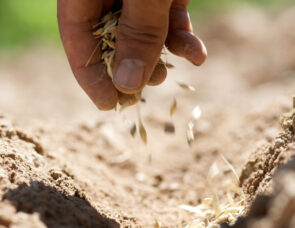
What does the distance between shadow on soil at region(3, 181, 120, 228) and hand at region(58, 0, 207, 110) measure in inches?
17.5

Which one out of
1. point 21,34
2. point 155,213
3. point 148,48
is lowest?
point 155,213

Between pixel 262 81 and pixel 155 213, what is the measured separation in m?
2.96

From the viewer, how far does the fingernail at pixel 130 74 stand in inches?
60.3

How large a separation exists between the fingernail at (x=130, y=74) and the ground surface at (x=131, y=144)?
1.52ft

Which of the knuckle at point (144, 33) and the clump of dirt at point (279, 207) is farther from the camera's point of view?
the knuckle at point (144, 33)

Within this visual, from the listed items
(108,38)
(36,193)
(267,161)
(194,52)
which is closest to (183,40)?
(194,52)

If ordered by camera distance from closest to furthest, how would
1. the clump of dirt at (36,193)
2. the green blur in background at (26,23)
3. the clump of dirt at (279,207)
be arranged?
the clump of dirt at (279,207) < the clump of dirt at (36,193) < the green blur in background at (26,23)

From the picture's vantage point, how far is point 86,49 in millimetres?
1785

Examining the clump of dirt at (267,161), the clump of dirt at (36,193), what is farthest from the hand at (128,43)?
the clump of dirt at (267,161)

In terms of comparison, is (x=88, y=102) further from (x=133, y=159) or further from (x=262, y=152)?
(x=262, y=152)

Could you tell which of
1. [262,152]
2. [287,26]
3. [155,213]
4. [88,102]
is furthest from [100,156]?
[287,26]

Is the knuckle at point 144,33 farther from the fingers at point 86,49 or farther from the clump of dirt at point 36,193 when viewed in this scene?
the clump of dirt at point 36,193

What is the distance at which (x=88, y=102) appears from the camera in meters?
4.43

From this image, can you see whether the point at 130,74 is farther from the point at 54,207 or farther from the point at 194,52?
the point at 54,207
